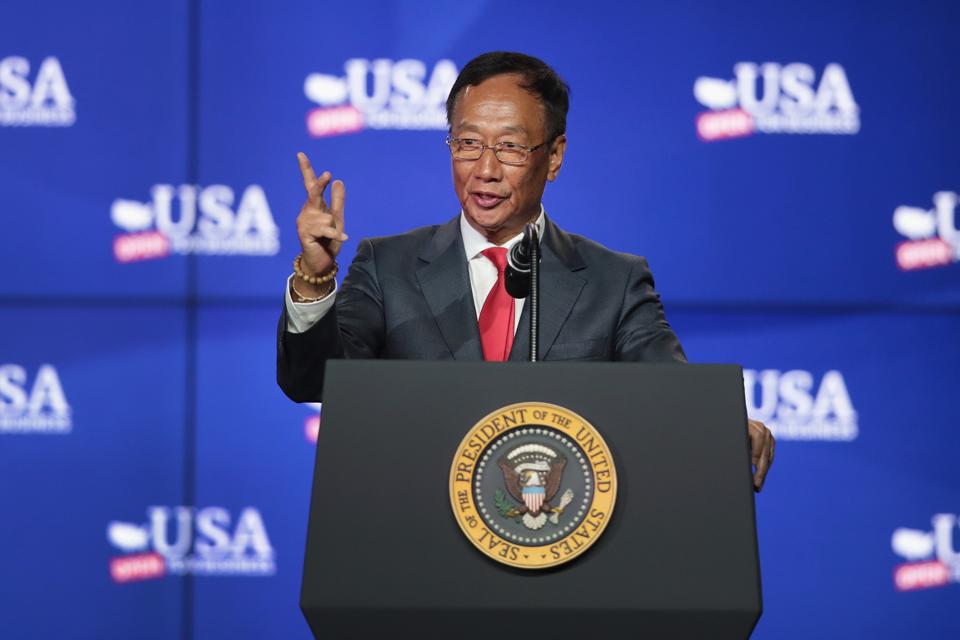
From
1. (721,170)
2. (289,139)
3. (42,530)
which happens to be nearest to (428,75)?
(289,139)

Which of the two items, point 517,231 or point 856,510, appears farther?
point 856,510

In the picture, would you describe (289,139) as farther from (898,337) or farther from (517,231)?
(898,337)

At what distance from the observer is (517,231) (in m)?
1.91

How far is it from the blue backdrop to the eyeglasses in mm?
1535

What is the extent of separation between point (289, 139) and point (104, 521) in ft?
3.97

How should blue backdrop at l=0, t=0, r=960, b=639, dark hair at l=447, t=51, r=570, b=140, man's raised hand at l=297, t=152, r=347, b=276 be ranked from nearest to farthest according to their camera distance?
man's raised hand at l=297, t=152, r=347, b=276, dark hair at l=447, t=51, r=570, b=140, blue backdrop at l=0, t=0, r=960, b=639

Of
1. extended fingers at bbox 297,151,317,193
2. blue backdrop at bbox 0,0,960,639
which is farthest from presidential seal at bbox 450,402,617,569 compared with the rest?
blue backdrop at bbox 0,0,960,639

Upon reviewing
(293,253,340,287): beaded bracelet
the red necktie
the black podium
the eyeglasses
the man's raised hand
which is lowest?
the black podium

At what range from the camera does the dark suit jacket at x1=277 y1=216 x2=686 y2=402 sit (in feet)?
5.63

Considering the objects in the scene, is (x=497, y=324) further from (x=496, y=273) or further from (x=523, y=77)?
(x=523, y=77)

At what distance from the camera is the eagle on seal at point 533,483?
122 cm

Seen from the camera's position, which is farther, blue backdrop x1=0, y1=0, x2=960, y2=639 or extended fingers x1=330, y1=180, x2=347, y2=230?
blue backdrop x1=0, y1=0, x2=960, y2=639

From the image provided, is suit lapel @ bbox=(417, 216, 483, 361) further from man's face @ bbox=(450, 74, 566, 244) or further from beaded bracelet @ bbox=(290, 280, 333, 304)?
beaded bracelet @ bbox=(290, 280, 333, 304)

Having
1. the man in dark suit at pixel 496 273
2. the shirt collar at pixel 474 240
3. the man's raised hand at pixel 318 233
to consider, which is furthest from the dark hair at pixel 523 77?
the man's raised hand at pixel 318 233
